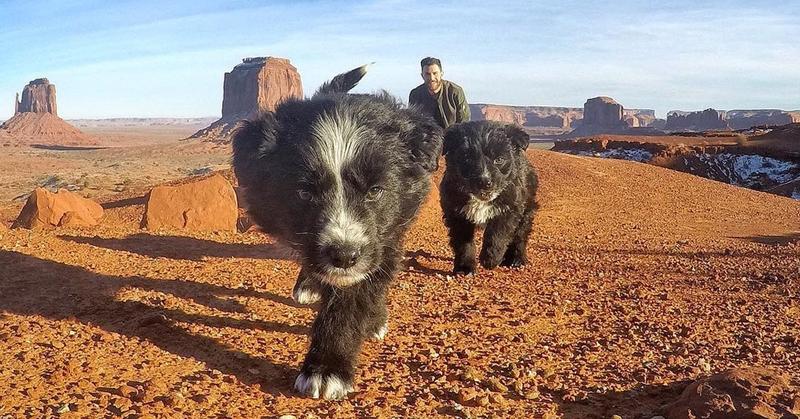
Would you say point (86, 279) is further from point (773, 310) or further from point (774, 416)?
point (773, 310)

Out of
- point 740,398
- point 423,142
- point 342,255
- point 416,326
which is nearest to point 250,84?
point 416,326

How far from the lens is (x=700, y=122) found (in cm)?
13512

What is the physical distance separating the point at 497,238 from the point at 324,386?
14.6 ft

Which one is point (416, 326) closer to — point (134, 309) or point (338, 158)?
point (338, 158)

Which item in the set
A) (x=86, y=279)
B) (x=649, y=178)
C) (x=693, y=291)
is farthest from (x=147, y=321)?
(x=649, y=178)

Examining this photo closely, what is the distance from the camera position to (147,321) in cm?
486

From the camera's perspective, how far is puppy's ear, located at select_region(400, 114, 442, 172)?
166 inches

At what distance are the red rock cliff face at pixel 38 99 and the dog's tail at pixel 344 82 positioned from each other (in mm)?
174482

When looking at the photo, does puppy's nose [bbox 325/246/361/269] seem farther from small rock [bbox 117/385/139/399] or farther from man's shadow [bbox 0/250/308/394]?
small rock [bbox 117/385/139/399]

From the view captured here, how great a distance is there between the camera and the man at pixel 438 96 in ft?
27.6

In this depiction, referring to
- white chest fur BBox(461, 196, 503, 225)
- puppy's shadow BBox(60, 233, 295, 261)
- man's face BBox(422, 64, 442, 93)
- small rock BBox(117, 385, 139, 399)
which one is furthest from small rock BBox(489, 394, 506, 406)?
man's face BBox(422, 64, 442, 93)

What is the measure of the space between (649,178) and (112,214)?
1613 centimetres

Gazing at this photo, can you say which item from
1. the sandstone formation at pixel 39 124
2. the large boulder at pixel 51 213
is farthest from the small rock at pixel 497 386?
the sandstone formation at pixel 39 124

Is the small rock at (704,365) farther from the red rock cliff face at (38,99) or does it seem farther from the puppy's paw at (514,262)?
the red rock cliff face at (38,99)
